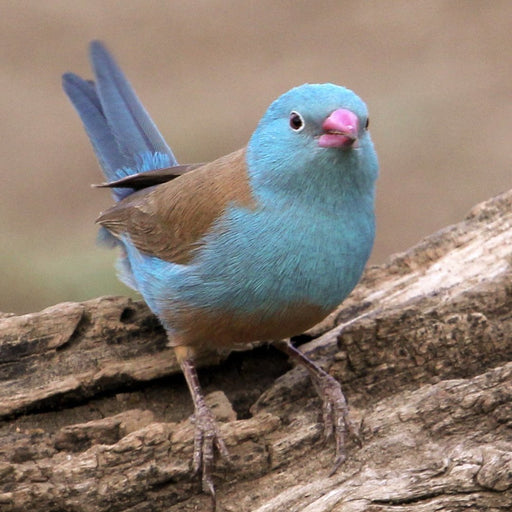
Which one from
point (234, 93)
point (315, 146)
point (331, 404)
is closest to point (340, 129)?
point (315, 146)

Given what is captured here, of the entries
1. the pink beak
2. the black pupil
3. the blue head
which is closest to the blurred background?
the blue head

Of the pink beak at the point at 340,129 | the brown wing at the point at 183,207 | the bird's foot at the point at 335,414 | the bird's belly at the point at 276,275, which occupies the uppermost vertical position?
the pink beak at the point at 340,129

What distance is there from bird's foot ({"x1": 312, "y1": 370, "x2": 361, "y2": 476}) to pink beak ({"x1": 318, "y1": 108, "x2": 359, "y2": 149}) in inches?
41.7

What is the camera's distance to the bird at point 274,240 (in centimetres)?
480

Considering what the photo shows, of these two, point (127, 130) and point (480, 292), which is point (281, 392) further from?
point (127, 130)

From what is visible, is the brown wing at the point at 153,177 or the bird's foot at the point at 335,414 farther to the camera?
the brown wing at the point at 153,177

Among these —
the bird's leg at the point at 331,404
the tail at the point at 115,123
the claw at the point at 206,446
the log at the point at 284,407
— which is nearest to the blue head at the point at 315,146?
the log at the point at 284,407

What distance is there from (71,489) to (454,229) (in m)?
2.59

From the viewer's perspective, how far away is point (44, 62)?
36.8ft

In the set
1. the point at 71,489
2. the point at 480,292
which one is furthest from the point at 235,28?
the point at 71,489

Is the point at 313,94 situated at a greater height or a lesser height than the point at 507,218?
greater

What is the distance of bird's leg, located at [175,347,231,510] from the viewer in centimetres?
463

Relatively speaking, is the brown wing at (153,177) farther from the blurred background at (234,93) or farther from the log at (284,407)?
the blurred background at (234,93)

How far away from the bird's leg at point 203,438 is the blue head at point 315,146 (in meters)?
0.92
